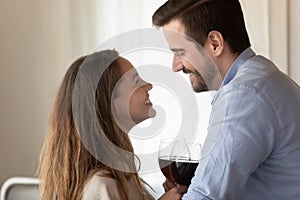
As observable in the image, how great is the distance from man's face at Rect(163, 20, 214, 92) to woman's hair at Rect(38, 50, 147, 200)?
15cm

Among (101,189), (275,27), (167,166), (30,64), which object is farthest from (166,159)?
(30,64)

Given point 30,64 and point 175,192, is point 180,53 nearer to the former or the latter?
point 175,192

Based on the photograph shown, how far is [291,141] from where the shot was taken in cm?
106

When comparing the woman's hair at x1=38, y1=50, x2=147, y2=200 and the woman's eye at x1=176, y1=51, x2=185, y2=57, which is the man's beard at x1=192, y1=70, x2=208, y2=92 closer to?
the woman's eye at x1=176, y1=51, x2=185, y2=57

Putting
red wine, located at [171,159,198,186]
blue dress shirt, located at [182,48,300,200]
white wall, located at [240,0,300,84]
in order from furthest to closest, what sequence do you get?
white wall, located at [240,0,300,84] < red wine, located at [171,159,198,186] < blue dress shirt, located at [182,48,300,200]

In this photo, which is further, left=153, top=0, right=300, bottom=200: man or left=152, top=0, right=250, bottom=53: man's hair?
left=152, top=0, right=250, bottom=53: man's hair

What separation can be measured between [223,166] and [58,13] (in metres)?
1.59

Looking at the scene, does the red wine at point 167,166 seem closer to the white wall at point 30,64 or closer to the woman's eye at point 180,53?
the woman's eye at point 180,53

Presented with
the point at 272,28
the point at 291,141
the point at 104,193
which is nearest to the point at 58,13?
the point at 272,28

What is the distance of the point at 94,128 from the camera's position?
4.15 ft

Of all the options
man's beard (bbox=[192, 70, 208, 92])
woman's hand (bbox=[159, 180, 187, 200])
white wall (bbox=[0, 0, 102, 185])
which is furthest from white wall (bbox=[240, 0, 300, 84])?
woman's hand (bbox=[159, 180, 187, 200])

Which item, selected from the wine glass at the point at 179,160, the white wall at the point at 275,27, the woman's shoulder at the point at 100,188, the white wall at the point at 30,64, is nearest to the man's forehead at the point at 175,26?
the wine glass at the point at 179,160

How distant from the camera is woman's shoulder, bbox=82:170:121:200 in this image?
1218 millimetres

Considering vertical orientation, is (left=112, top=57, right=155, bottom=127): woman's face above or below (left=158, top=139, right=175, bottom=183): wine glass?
above
